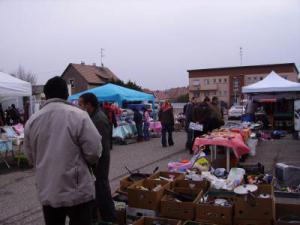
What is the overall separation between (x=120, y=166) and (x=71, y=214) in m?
5.81

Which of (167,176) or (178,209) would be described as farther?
(167,176)

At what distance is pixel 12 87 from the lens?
9289mm

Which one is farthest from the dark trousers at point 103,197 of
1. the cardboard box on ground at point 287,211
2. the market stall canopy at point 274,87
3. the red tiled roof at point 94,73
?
the red tiled roof at point 94,73

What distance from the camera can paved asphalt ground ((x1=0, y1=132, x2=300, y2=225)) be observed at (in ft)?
17.1

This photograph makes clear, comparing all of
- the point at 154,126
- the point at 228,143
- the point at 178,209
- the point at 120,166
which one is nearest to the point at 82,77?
the point at 154,126

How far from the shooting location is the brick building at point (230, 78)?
59.4 meters

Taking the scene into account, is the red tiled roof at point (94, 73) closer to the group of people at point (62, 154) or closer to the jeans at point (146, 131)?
the jeans at point (146, 131)

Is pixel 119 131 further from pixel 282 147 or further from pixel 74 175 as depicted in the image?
pixel 74 175

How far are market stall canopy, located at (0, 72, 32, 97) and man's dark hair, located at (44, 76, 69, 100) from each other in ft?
21.8

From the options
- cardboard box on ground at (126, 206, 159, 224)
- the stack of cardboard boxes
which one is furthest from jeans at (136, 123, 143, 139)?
cardboard box on ground at (126, 206, 159, 224)

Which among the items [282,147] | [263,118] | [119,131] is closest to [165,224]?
[282,147]

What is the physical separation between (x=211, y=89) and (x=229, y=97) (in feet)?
11.7

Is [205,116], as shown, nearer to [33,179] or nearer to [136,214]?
[33,179]

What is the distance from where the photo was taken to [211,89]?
64.3m
